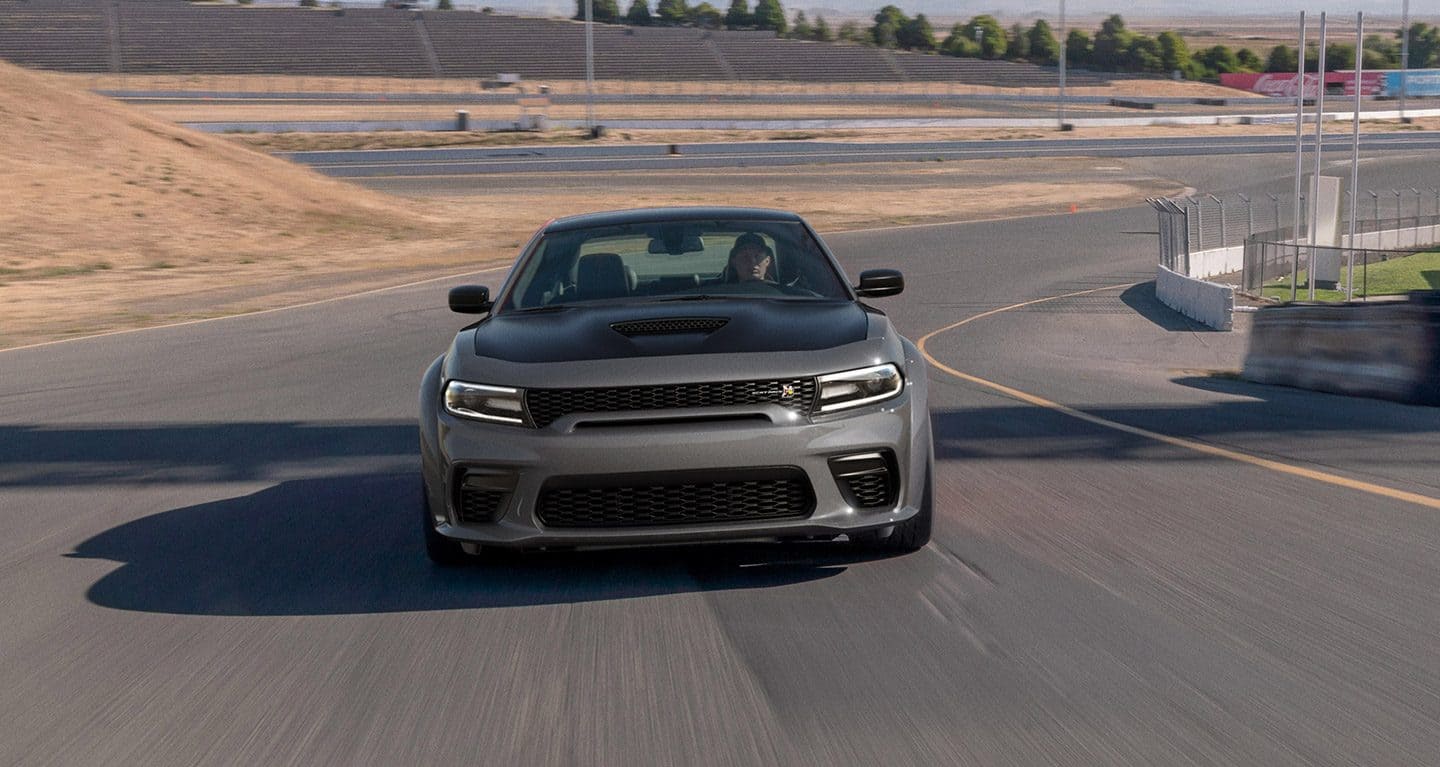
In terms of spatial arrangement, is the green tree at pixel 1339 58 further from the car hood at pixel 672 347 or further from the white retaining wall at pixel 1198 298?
the car hood at pixel 672 347

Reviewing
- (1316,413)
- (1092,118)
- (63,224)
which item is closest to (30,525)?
(1316,413)

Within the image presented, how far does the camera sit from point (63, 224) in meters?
34.0

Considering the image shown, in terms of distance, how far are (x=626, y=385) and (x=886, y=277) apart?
2083 mm

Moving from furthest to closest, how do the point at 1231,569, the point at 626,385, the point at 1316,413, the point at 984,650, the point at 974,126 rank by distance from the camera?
the point at 974,126
the point at 1316,413
the point at 1231,569
the point at 626,385
the point at 984,650

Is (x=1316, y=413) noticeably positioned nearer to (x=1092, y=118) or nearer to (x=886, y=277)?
(x=886, y=277)

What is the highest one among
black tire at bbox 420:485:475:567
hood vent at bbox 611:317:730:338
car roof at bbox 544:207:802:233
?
car roof at bbox 544:207:802:233

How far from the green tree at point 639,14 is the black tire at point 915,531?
164766 mm

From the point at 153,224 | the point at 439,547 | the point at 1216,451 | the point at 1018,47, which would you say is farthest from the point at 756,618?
the point at 1018,47

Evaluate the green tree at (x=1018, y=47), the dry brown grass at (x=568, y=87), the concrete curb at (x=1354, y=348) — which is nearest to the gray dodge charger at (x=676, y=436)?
the concrete curb at (x=1354, y=348)

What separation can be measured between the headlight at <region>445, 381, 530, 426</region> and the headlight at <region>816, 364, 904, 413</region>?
1.13 meters

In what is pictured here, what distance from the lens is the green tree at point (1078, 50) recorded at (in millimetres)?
143375

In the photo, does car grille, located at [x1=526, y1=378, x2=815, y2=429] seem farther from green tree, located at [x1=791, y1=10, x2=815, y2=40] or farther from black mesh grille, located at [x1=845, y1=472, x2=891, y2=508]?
green tree, located at [x1=791, y1=10, x2=815, y2=40]

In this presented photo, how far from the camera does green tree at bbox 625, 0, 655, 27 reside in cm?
16788

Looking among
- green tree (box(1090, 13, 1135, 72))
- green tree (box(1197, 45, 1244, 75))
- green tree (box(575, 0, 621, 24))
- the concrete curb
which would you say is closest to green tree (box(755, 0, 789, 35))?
green tree (box(575, 0, 621, 24))
